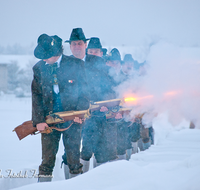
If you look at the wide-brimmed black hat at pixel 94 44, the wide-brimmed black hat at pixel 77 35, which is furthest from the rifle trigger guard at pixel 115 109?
the wide-brimmed black hat at pixel 77 35

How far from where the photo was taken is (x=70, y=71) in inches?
134

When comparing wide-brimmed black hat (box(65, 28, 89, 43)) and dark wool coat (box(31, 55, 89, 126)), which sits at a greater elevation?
wide-brimmed black hat (box(65, 28, 89, 43))

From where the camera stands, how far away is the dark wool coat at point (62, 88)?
3.22 m

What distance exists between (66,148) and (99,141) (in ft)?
3.81

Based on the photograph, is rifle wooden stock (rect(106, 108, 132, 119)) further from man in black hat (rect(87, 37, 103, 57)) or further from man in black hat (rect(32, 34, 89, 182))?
man in black hat (rect(87, 37, 103, 57))

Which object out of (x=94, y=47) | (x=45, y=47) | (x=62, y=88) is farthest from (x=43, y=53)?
(x=94, y=47)

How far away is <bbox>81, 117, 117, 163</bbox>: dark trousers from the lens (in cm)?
426

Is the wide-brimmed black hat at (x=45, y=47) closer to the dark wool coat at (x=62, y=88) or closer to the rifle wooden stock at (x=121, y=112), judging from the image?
the dark wool coat at (x=62, y=88)

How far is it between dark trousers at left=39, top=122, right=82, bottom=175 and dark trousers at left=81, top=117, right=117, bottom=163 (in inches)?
39.4

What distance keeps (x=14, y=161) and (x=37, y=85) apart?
220cm

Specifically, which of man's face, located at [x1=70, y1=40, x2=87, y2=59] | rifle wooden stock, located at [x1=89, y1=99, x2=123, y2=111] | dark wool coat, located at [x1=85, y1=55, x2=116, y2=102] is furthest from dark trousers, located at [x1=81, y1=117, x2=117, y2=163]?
man's face, located at [x1=70, y1=40, x2=87, y2=59]

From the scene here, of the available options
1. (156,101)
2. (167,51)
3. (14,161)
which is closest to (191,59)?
(167,51)

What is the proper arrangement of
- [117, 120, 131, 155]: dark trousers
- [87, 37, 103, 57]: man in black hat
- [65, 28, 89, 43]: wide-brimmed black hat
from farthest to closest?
[117, 120, 131, 155]: dark trousers < [87, 37, 103, 57]: man in black hat < [65, 28, 89, 43]: wide-brimmed black hat

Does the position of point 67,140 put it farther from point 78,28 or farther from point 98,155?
point 78,28
